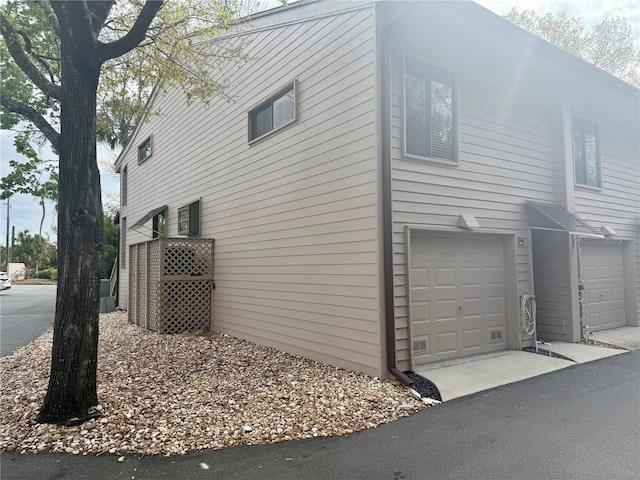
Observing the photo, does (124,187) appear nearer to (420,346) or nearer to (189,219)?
(189,219)

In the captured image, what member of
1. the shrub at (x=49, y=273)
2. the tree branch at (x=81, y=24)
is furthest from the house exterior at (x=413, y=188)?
the shrub at (x=49, y=273)

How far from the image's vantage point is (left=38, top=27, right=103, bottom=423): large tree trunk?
3861 millimetres

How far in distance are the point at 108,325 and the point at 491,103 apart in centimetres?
1032

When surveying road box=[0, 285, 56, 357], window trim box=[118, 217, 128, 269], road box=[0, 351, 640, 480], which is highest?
window trim box=[118, 217, 128, 269]

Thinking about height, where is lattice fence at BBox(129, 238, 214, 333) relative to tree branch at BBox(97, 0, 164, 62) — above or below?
below

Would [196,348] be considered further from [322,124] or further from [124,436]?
[322,124]

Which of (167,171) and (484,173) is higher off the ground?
(167,171)

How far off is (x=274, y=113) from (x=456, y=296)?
4503 mm

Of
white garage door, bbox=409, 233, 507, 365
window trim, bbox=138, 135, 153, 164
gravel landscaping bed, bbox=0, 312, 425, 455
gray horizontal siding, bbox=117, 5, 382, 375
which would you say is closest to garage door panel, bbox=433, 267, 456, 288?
white garage door, bbox=409, 233, 507, 365

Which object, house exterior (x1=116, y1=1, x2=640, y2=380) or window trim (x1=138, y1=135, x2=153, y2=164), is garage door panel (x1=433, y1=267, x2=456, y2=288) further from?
window trim (x1=138, y1=135, x2=153, y2=164)

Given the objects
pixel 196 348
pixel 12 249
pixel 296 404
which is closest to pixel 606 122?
pixel 296 404

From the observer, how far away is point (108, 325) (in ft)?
34.9

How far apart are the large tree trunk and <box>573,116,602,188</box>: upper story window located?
335 inches

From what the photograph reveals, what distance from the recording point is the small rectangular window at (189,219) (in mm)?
10023
